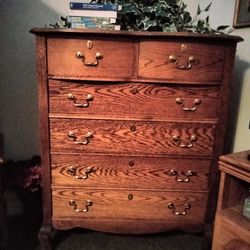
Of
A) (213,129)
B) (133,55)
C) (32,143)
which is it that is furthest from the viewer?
(32,143)

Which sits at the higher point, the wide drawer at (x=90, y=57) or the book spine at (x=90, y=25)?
the book spine at (x=90, y=25)

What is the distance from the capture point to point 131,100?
124 cm

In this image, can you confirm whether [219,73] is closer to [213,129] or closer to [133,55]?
[213,129]

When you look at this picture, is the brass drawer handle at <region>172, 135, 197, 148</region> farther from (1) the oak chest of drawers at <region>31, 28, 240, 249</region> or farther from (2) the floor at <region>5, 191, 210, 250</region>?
(2) the floor at <region>5, 191, 210, 250</region>

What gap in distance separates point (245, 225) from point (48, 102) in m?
0.93

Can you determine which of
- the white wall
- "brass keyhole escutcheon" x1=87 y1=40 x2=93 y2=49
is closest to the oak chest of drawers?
"brass keyhole escutcheon" x1=87 y1=40 x2=93 y2=49

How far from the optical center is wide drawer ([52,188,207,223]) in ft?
4.41

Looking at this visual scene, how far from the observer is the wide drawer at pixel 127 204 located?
52.9 inches

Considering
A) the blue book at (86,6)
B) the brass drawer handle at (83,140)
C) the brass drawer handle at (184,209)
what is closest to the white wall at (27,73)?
the brass drawer handle at (184,209)

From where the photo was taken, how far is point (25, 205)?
1710 millimetres

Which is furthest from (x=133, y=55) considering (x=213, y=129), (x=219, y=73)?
(x=213, y=129)

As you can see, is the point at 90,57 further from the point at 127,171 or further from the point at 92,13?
the point at 127,171

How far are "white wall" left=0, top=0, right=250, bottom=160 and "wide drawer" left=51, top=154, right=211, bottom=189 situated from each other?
447 mm

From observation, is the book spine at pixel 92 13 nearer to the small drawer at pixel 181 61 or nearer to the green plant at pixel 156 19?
the green plant at pixel 156 19
